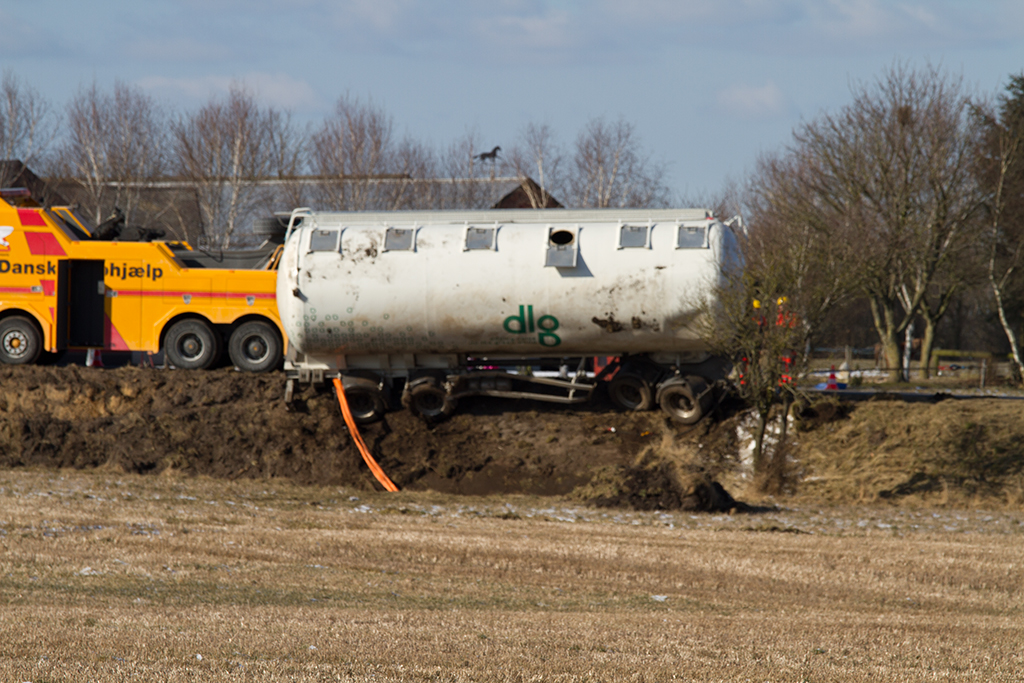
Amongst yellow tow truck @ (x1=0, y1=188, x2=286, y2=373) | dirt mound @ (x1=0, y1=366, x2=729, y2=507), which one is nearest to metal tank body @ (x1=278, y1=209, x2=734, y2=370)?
dirt mound @ (x1=0, y1=366, x2=729, y2=507)

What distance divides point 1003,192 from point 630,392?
Answer: 21184mm

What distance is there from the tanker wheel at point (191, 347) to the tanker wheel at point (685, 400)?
9.45 metres

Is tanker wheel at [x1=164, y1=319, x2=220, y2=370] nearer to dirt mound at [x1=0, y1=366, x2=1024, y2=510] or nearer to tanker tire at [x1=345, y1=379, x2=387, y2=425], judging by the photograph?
dirt mound at [x1=0, y1=366, x2=1024, y2=510]

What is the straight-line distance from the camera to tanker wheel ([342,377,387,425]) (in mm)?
19281

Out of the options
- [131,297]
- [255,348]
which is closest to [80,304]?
[131,297]

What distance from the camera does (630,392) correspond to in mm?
19641

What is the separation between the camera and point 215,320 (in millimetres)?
A: 21094

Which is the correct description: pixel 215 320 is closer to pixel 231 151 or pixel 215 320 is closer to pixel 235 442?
pixel 235 442

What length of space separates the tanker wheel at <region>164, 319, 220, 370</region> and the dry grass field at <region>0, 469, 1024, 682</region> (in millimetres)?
5291

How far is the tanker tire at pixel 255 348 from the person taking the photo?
21.1m

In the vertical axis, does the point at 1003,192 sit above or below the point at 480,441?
above

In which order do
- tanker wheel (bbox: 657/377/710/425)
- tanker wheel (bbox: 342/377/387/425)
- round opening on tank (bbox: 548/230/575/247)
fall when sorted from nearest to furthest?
round opening on tank (bbox: 548/230/575/247)
tanker wheel (bbox: 657/377/710/425)
tanker wheel (bbox: 342/377/387/425)

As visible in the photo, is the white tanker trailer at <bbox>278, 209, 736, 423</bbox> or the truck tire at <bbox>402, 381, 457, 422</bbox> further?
the truck tire at <bbox>402, 381, 457, 422</bbox>

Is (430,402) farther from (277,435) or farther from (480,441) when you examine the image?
(277,435)
